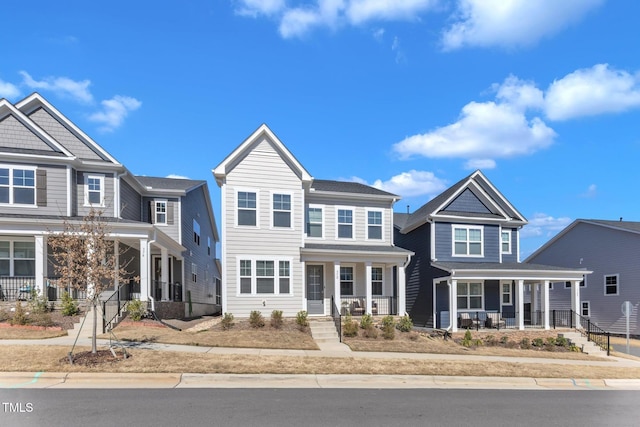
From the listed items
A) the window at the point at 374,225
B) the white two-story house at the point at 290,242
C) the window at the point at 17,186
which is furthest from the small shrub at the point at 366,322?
the window at the point at 17,186

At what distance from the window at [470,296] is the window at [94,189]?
18342 mm

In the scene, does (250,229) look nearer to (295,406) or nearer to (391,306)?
(391,306)

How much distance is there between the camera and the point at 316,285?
22.9 m

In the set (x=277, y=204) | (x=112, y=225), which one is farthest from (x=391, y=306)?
(x=112, y=225)

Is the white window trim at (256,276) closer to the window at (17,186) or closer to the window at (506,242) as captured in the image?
the window at (17,186)

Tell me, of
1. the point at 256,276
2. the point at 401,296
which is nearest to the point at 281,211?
the point at 256,276

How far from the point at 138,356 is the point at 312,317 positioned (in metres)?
10.2

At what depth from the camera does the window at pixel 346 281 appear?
2333 cm

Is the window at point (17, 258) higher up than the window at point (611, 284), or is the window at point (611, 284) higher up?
the window at point (17, 258)

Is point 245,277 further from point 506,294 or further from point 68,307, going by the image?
point 506,294

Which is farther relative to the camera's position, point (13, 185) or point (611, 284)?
point (611, 284)

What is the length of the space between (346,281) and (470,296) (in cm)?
686

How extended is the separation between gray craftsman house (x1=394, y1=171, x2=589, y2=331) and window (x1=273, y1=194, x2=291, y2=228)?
25.8ft

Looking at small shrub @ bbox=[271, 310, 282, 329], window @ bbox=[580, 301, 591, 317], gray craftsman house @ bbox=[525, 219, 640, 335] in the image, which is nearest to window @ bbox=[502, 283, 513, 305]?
gray craftsman house @ bbox=[525, 219, 640, 335]
